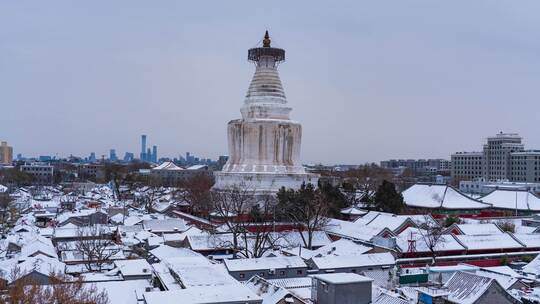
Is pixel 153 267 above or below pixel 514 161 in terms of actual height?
below

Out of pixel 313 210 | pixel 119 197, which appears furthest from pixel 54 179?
pixel 313 210

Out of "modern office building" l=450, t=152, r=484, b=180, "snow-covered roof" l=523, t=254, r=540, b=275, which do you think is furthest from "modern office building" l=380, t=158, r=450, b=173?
"snow-covered roof" l=523, t=254, r=540, b=275

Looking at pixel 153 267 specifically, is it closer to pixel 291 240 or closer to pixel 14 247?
pixel 291 240

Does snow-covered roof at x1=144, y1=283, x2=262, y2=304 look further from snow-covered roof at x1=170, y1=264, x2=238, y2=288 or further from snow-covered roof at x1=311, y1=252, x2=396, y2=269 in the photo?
snow-covered roof at x1=311, y1=252, x2=396, y2=269

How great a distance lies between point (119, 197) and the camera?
229 feet

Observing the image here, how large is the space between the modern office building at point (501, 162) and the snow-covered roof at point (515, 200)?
38498 millimetres

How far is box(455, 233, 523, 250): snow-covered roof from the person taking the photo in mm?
30234

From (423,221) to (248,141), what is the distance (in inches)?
732

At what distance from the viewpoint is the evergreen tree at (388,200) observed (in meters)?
42.0

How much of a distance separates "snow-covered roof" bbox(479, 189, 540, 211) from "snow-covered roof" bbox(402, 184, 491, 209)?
287 centimetres

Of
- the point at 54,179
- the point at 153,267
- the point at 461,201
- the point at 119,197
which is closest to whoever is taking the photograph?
the point at 153,267

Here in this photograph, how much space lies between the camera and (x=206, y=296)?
15555 millimetres

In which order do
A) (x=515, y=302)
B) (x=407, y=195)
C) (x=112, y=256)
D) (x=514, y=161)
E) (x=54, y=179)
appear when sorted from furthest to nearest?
(x=54, y=179) < (x=514, y=161) < (x=407, y=195) < (x=112, y=256) < (x=515, y=302)

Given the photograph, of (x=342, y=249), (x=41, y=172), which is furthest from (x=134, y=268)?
(x=41, y=172)
